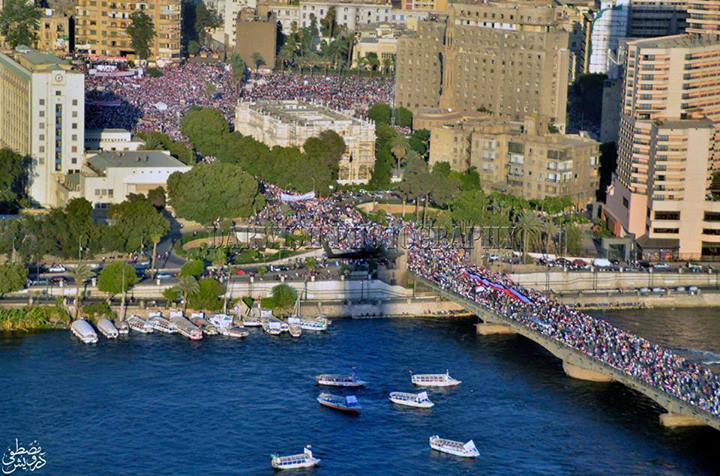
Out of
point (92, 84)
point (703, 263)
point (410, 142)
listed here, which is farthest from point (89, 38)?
point (703, 263)

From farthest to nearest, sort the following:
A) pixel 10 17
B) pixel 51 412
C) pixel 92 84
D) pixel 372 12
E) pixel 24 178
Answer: pixel 372 12 → pixel 10 17 → pixel 92 84 → pixel 24 178 → pixel 51 412

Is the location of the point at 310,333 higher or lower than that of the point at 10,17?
lower

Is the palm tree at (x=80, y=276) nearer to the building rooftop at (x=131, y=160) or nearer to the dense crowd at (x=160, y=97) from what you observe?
the building rooftop at (x=131, y=160)

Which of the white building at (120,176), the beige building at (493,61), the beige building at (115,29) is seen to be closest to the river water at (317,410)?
the white building at (120,176)

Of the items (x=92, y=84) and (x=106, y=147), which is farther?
(x=92, y=84)

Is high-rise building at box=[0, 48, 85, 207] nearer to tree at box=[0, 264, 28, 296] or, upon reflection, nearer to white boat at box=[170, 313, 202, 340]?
tree at box=[0, 264, 28, 296]

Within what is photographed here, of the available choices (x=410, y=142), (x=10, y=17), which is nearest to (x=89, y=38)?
(x=10, y=17)

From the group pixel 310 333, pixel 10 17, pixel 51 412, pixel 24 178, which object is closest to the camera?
pixel 51 412

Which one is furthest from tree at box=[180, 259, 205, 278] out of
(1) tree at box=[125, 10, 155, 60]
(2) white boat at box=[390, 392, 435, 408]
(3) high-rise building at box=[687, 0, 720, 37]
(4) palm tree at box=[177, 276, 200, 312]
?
(1) tree at box=[125, 10, 155, 60]

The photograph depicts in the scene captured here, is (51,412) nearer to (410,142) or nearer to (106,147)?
(106,147)
